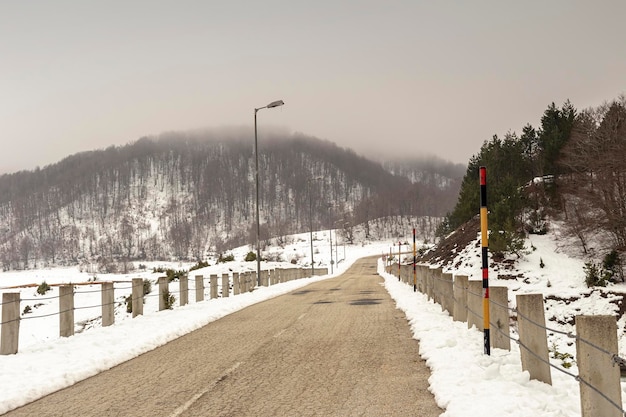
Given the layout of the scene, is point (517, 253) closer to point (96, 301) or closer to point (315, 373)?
point (96, 301)

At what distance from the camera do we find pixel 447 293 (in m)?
14.1

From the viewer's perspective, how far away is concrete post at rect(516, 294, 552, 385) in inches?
254

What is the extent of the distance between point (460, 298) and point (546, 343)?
565 centimetres

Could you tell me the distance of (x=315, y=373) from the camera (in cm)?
770

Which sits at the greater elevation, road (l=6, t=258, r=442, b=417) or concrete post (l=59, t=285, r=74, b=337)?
concrete post (l=59, t=285, r=74, b=337)

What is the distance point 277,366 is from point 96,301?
974 inches

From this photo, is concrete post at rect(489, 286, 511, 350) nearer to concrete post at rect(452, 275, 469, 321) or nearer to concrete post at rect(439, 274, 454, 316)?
concrete post at rect(452, 275, 469, 321)

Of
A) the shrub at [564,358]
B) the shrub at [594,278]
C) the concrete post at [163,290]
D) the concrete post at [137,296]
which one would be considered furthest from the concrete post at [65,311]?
the shrub at [594,278]

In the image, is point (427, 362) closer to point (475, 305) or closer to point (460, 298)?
point (475, 305)

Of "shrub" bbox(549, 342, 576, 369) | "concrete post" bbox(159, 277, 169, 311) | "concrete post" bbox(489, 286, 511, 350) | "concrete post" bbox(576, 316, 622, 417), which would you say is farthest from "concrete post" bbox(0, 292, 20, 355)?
"shrub" bbox(549, 342, 576, 369)

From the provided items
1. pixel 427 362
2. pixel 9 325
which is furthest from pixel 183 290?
pixel 427 362

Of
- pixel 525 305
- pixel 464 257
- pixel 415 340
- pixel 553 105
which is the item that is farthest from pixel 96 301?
pixel 553 105

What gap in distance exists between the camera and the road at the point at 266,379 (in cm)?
604

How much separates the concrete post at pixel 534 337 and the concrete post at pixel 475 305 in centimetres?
286
